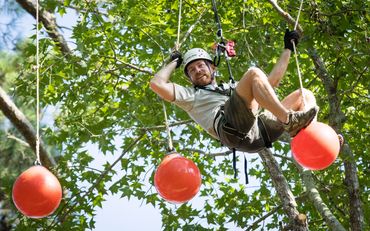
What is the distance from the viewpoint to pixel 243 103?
4.54 m

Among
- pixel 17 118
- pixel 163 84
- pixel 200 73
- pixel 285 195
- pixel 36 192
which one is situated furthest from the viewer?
pixel 17 118

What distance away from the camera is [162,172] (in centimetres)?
436

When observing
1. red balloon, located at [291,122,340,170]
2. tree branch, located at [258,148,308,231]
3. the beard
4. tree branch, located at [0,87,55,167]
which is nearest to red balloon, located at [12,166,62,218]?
the beard

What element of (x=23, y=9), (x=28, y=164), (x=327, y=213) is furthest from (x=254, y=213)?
(x=23, y=9)

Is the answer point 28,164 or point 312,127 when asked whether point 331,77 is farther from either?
point 28,164

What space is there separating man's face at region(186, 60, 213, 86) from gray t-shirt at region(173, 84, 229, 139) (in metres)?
0.13

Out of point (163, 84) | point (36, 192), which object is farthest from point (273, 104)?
point (36, 192)

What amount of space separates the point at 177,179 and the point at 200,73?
1.24 metres

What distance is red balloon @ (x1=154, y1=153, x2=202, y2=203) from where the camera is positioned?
432cm

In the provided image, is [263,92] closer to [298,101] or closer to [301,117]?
[301,117]

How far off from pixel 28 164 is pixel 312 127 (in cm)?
718

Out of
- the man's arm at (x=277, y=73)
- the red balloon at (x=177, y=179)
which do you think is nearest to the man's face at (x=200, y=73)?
the man's arm at (x=277, y=73)

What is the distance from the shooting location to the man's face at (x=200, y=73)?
525 centimetres

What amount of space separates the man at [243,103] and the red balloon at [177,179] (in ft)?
1.81
